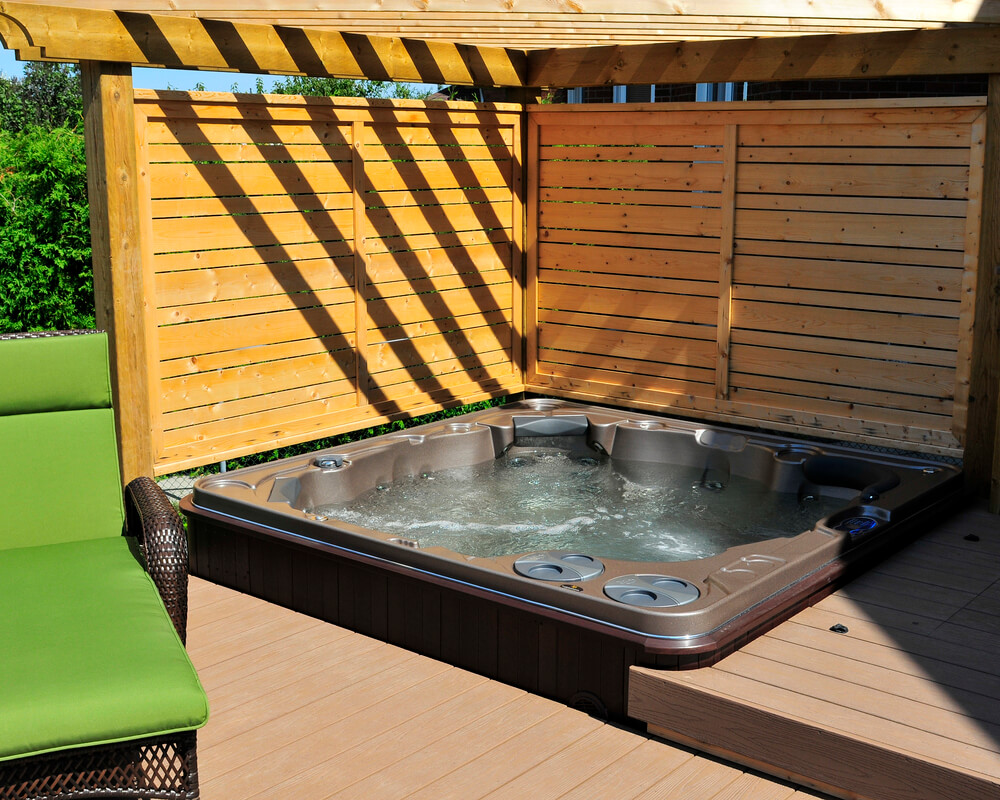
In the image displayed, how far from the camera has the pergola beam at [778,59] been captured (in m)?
4.99

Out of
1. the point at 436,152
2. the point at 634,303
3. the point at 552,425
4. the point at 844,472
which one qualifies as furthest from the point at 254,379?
the point at 844,472

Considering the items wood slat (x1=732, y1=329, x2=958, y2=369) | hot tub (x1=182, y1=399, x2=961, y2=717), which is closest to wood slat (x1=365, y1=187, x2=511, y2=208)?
hot tub (x1=182, y1=399, x2=961, y2=717)

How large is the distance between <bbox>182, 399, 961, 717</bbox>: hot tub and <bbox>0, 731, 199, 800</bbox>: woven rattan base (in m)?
1.33

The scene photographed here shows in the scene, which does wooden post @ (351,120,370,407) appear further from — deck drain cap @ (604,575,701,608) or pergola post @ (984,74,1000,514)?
pergola post @ (984,74,1000,514)

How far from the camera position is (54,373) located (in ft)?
11.1

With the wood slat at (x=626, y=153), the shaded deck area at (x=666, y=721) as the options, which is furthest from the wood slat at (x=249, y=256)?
the shaded deck area at (x=666, y=721)

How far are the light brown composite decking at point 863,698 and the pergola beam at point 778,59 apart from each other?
2509mm

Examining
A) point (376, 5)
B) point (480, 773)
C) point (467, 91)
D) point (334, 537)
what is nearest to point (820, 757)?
point (480, 773)

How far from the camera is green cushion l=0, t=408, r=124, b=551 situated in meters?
3.35

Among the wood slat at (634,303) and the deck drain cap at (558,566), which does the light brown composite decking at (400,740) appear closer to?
the deck drain cap at (558,566)

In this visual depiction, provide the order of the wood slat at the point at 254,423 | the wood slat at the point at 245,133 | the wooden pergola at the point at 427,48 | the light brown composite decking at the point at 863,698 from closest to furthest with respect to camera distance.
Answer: the light brown composite decking at the point at 863,698 → the wooden pergola at the point at 427,48 → the wood slat at the point at 245,133 → the wood slat at the point at 254,423

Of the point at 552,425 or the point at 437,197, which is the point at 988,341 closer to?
the point at 552,425

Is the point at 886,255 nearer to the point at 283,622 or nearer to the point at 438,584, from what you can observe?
the point at 438,584

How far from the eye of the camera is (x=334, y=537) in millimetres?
4133
